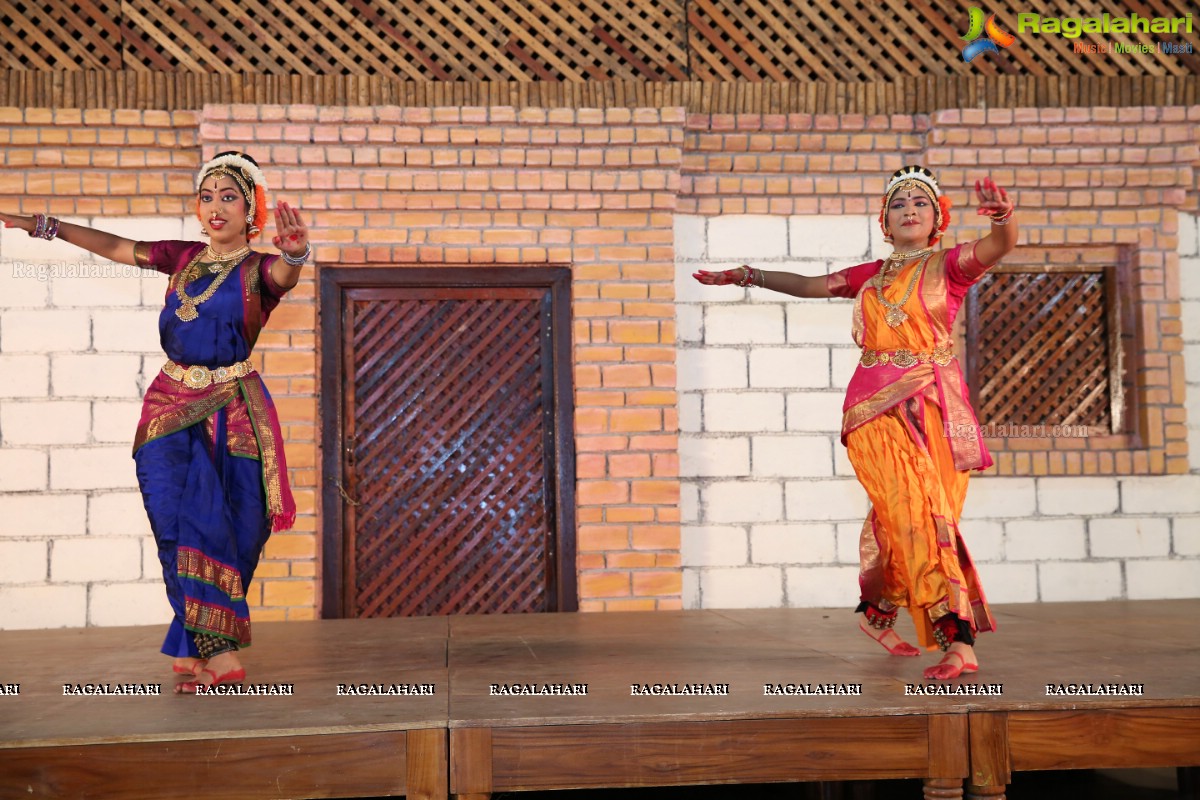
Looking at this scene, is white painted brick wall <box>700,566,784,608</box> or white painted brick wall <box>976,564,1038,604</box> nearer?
white painted brick wall <box>700,566,784,608</box>

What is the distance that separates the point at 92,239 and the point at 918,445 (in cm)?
273

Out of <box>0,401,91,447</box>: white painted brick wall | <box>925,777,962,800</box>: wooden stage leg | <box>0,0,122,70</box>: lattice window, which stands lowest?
<box>925,777,962,800</box>: wooden stage leg

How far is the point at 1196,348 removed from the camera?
6094 millimetres

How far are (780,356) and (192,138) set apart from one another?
119 inches

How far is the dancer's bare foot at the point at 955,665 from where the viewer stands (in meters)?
3.30

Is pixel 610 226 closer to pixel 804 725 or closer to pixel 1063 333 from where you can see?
pixel 1063 333

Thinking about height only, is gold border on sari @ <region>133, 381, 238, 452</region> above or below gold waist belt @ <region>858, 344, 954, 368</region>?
below

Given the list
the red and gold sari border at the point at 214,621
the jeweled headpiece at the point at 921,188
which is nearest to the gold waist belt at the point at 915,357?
the jeweled headpiece at the point at 921,188

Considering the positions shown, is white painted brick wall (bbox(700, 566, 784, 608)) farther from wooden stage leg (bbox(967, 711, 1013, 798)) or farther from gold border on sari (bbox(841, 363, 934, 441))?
wooden stage leg (bbox(967, 711, 1013, 798))

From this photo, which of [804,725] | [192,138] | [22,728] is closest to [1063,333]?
[804,725]

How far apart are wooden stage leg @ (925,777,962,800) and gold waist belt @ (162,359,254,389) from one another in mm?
2332

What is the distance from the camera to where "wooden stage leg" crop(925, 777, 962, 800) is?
2.90 m

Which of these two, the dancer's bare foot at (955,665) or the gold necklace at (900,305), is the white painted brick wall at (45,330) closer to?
the gold necklace at (900,305)

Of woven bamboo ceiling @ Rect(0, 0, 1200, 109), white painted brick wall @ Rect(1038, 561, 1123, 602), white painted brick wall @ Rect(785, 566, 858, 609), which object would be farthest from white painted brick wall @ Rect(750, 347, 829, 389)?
white painted brick wall @ Rect(1038, 561, 1123, 602)
